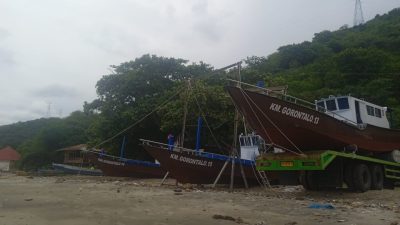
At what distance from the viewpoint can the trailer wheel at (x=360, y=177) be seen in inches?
537

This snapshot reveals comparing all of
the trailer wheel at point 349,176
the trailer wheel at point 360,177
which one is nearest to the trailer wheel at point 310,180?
the trailer wheel at point 349,176

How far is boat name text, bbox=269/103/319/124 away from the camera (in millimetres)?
12873

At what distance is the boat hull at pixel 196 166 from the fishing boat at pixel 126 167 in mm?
7569

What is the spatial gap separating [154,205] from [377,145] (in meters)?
9.53

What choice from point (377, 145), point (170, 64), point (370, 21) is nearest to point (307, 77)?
point (170, 64)

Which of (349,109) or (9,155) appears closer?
(349,109)

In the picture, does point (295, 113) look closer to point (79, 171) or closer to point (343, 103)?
point (343, 103)

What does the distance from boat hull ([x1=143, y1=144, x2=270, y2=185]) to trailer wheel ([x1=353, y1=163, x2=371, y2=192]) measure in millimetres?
5204

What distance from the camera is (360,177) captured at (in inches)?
538

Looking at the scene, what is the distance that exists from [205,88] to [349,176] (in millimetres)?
15043

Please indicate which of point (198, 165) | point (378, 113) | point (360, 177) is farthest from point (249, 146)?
point (360, 177)

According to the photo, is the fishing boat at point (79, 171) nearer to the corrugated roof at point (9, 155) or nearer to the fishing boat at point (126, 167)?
the fishing boat at point (126, 167)

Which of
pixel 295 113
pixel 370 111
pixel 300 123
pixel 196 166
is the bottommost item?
pixel 196 166

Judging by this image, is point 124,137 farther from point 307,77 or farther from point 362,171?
point 307,77
